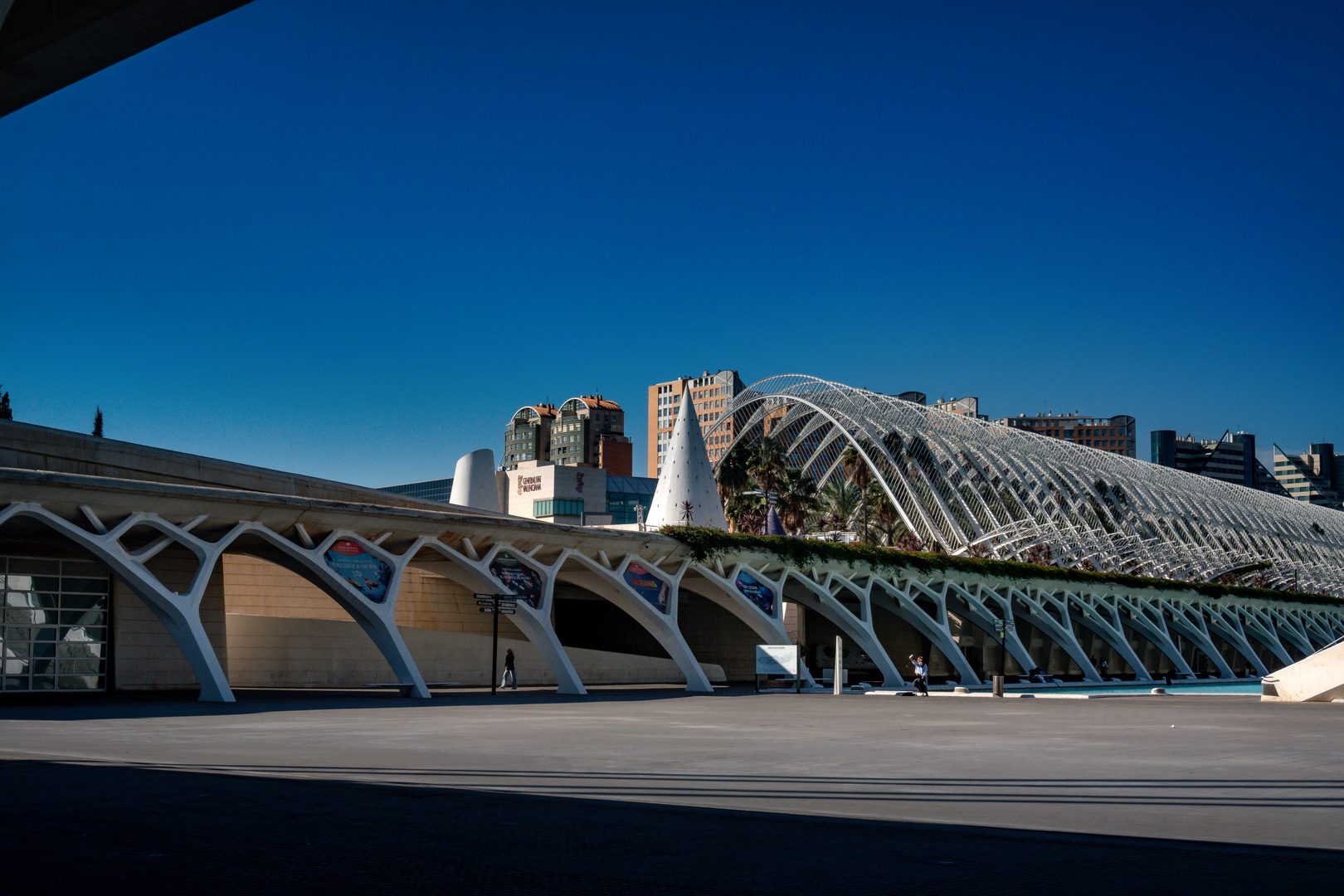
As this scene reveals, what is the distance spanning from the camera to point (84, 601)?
32.3 metres

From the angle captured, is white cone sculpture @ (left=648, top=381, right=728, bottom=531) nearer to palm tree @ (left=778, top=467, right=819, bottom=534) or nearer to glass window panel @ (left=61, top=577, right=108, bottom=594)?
palm tree @ (left=778, top=467, right=819, bottom=534)

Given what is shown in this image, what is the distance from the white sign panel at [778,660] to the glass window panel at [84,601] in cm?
1944

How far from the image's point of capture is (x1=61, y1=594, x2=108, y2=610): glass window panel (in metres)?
31.9

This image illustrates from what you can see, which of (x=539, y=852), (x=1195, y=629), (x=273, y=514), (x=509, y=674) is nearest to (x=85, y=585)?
(x=273, y=514)

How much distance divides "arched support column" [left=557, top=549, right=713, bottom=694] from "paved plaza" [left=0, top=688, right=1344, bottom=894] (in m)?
18.7

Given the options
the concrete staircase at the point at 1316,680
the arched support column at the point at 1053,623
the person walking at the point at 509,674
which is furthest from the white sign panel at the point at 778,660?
the arched support column at the point at 1053,623

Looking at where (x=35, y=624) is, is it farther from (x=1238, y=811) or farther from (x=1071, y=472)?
(x=1071, y=472)

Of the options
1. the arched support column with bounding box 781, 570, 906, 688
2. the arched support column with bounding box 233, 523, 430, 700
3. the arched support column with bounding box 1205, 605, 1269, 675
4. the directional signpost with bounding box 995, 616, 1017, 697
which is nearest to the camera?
the arched support column with bounding box 233, 523, 430, 700

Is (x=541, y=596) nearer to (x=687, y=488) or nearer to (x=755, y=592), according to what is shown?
(x=755, y=592)

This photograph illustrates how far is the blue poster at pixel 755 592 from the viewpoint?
4400 centimetres

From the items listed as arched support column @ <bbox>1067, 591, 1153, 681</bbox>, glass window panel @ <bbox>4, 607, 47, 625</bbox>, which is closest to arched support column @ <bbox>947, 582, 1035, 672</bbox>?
arched support column @ <bbox>1067, 591, 1153, 681</bbox>

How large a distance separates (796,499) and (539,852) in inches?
2664

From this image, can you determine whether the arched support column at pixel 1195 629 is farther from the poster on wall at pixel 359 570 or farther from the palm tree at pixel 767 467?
the poster on wall at pixel 359 570

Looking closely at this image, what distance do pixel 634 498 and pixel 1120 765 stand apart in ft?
373
